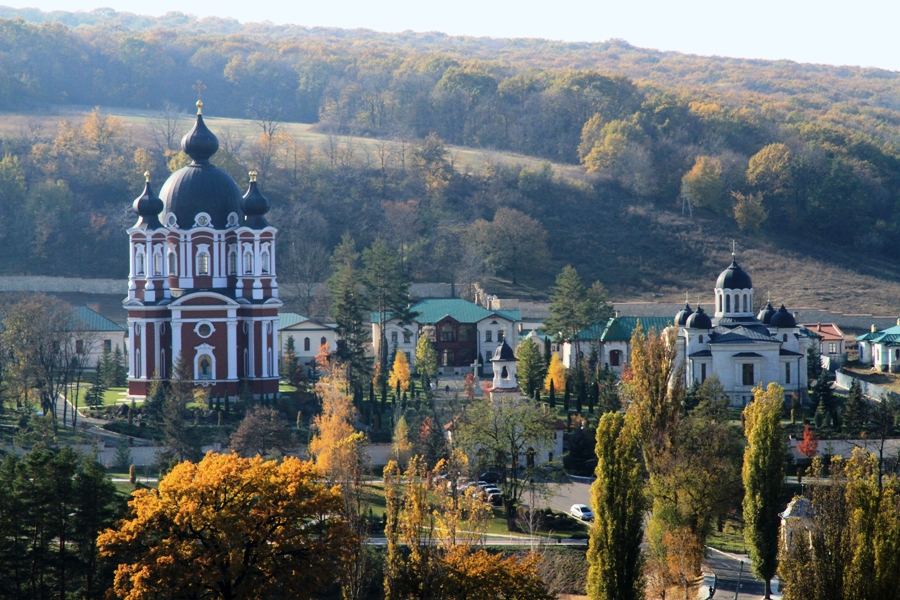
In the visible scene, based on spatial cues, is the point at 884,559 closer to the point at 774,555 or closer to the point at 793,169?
the point at 774,555

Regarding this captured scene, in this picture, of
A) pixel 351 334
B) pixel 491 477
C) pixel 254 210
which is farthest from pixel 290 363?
pixel 491 477

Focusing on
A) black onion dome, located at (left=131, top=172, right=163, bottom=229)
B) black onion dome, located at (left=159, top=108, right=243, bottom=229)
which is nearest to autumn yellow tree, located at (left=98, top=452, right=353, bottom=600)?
black onion dome, located at (left=159, top=108, right=243, bottom=229)

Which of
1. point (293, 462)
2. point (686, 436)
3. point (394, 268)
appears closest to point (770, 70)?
point (394, 268)

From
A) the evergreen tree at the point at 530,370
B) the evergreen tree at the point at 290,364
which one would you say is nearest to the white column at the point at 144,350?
the evergreen tree at the point at 290,364

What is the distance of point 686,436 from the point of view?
153 feet

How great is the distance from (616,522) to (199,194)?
99.2 feet

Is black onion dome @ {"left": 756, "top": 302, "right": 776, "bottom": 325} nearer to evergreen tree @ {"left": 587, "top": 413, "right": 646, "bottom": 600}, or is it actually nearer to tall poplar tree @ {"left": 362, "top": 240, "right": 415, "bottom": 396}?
tall poplar tree @ {"left": 362, "top": 240, "right": 415, "bottom": 396}

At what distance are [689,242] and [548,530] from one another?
6034 cm

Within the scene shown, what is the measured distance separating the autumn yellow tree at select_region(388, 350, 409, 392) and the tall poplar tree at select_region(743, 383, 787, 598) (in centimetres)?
2294

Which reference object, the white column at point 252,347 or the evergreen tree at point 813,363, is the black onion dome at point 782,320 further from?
the white column at point 252,347

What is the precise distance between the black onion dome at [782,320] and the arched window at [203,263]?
1009 inches

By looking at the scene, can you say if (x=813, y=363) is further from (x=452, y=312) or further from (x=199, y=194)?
(x=199, y=194)

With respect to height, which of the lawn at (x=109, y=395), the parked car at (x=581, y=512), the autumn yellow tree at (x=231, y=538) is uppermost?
the lawn at (x=109, y=395)

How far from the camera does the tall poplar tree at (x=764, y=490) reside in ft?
127
